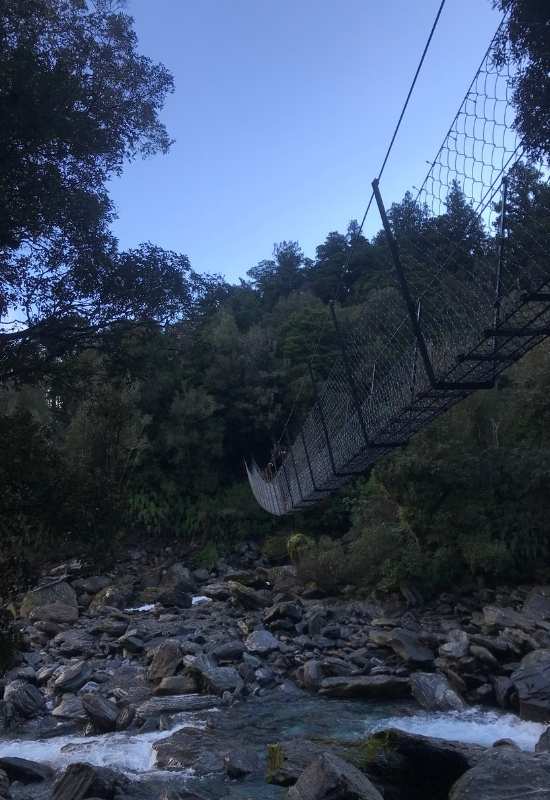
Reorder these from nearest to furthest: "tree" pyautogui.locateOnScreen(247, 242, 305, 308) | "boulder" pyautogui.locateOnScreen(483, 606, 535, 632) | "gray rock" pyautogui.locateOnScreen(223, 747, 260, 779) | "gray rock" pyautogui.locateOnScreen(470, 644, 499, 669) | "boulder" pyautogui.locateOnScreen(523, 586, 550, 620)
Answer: "gray rock" pyautogui.locateOnScreen(223, 747, 260, 779), "gray rock" pyautogui.locateOnScreen(470, 644, 499, 669), "boulder" pyautogui.locateOnScreen(483, 606, 535, 632), "boulder" pyautogui.locateOnScreen(523, 586, 550, 620), "tree" pyautogui.locateOnScreen(247, 242, 305, 308)

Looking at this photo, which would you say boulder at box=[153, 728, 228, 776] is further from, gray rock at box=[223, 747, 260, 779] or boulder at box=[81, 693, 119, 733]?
boulder at box=[81, 693, 119, 733]

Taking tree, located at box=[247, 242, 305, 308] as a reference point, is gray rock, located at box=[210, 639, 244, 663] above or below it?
below

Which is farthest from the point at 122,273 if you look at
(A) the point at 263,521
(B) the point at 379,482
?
(A) the point at 263,521

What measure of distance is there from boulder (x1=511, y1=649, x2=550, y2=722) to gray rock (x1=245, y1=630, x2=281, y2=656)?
2.27 m

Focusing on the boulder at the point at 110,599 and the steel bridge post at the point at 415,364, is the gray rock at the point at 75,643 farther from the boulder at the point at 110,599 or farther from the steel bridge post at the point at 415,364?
the steel bridge post at the point at 415,364

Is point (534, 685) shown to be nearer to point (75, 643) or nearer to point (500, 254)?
point (500, 254)

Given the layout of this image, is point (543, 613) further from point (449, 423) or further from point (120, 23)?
point (120, 23)

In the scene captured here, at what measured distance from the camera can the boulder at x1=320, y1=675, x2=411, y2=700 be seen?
5672 mm

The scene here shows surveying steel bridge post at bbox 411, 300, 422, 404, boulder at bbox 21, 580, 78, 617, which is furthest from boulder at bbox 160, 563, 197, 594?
steel bridge post at bbox 411, 300, 422, 404

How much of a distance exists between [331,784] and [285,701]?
8.24ft

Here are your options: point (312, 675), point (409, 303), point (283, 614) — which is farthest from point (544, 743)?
point (283, 614)

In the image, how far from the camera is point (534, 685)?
513cm

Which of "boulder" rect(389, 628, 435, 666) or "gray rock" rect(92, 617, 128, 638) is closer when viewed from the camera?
"boulder" rect(389, 628, 435, 666)

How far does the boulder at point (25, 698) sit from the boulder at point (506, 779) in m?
3.40
